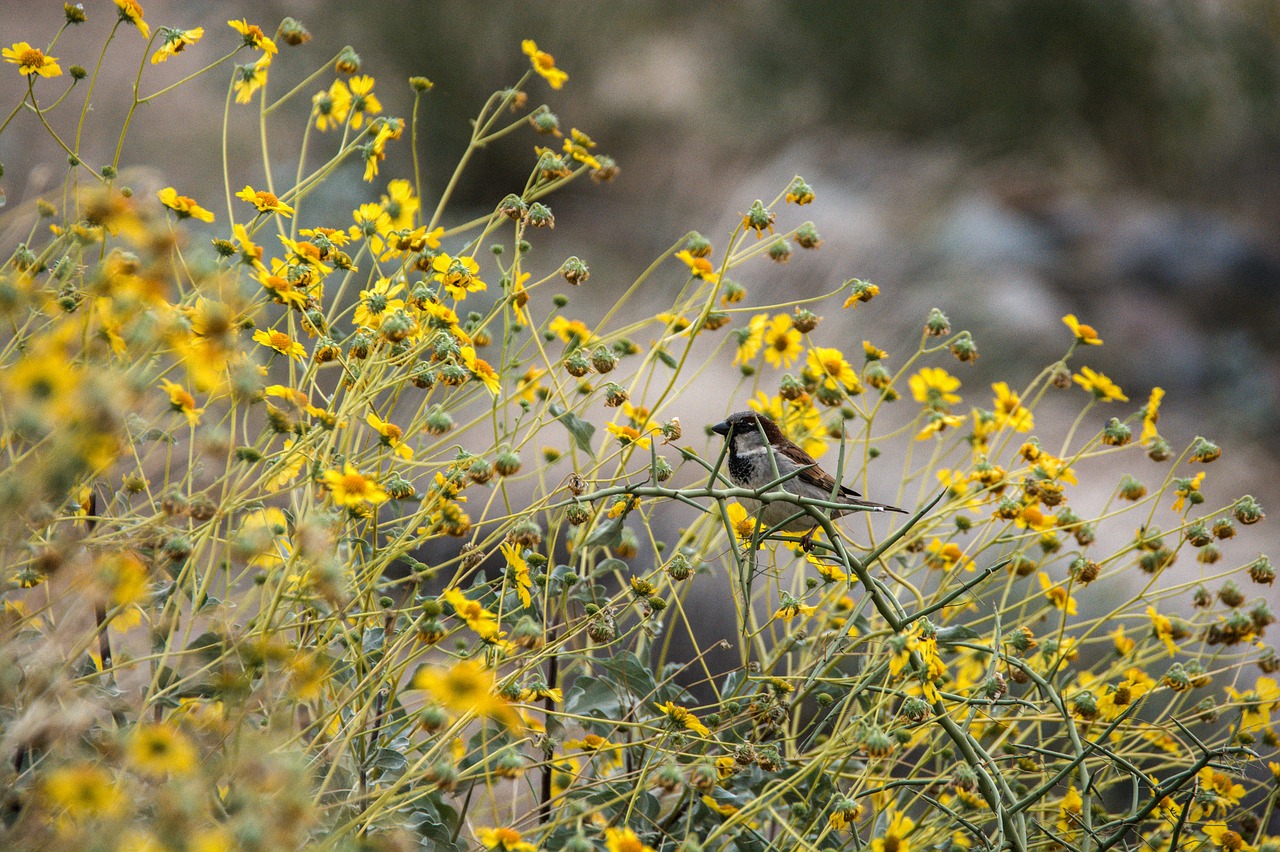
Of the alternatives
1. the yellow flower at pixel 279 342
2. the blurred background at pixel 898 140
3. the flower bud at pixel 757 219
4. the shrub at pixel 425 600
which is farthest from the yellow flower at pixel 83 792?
the blurred background at pixel 898 140

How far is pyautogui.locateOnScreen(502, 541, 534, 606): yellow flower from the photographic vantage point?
1.14 m

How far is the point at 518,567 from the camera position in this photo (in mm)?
1146

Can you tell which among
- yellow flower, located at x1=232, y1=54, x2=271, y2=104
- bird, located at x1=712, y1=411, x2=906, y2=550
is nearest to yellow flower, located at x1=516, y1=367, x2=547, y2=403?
bird, located at x1=712, y1=411, x2=906, y2=550

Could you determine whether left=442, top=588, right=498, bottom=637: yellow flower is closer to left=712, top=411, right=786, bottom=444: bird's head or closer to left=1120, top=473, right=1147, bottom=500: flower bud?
left=712, top=411, right=786, bottom=444: bird's head

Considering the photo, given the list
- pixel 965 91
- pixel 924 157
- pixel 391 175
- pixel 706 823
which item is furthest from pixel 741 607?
pixel 965 91

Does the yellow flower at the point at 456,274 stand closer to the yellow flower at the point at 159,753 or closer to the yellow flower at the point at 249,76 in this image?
the yellow flower at the point at 249,76

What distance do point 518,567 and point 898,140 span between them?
3.99 metres

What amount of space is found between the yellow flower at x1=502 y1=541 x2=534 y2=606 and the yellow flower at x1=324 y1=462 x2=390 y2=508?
0.49 feet

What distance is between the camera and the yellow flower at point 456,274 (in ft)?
4.13

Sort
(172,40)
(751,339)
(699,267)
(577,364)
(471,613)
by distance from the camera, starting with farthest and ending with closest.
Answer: (751,339), (699,267), (172,40), (577,364), (471,613)

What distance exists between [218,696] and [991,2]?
15.3ft

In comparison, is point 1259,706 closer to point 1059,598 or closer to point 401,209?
point 1059,598

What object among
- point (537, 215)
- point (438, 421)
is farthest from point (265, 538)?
point (537, 215)

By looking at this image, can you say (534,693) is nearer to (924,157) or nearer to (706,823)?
(706,823)
